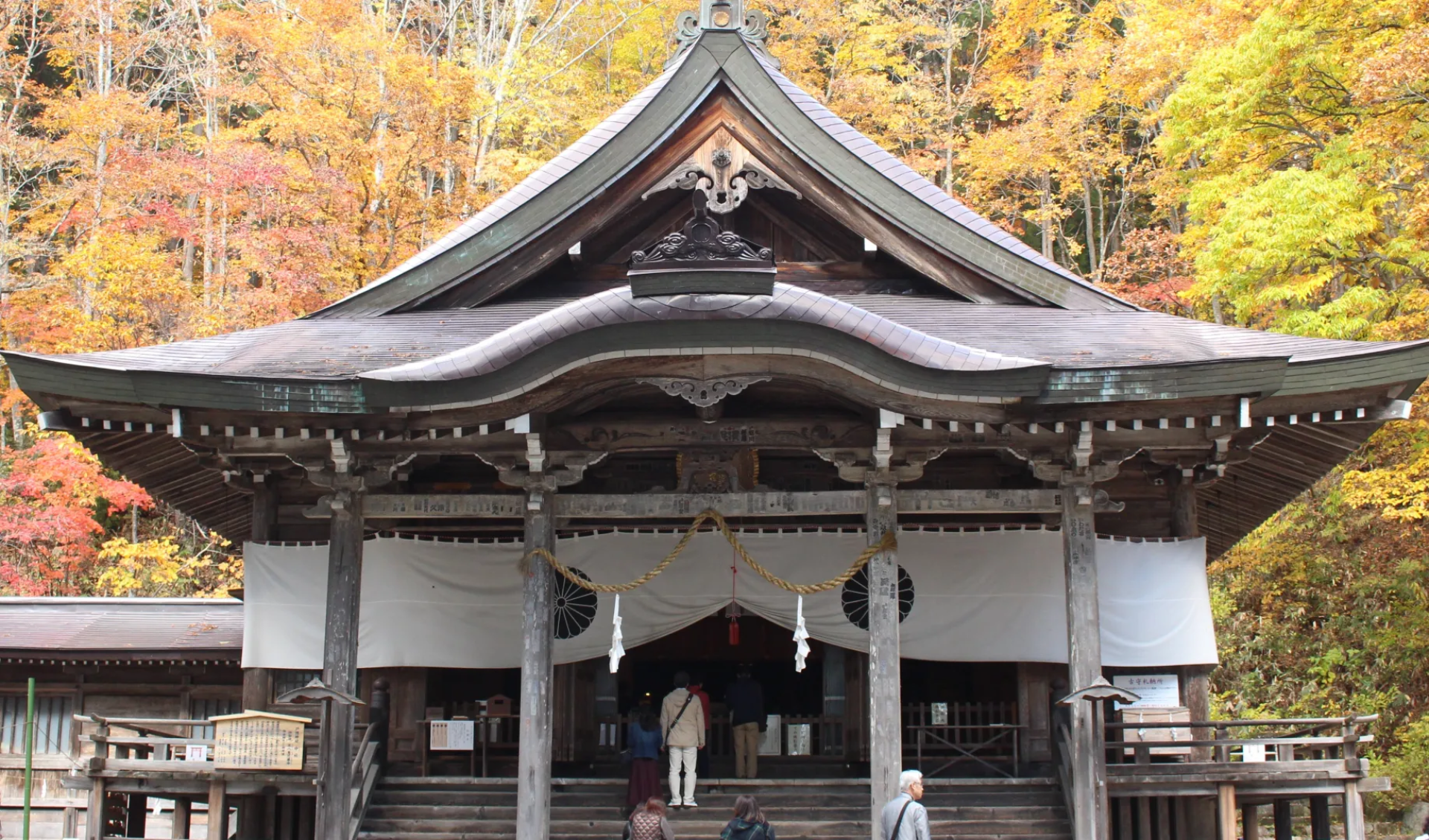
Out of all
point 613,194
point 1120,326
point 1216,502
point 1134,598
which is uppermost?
point 613,194

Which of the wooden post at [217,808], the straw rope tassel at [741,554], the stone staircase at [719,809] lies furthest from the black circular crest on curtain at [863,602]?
the wooden post at [217,808]

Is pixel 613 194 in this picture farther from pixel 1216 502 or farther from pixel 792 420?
pixel 1216 502

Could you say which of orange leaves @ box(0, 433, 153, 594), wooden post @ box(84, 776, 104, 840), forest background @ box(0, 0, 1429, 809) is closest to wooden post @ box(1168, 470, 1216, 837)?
forest background @ box(0, 0, 1429, 809)

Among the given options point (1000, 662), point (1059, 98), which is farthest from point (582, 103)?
point (1000, 662)

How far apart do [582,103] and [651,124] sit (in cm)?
1944

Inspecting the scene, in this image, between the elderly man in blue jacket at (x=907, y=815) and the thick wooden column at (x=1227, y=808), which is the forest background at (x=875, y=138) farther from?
the elderly man in blue jacket at (x=907, y=815)

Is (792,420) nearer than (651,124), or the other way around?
(792,420)

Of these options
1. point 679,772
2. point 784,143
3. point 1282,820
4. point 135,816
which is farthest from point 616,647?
point 1282,820

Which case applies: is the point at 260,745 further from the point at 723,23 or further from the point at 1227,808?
the point at 1227,808

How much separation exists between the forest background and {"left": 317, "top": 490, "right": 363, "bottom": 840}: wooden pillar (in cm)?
1263

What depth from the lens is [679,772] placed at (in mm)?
10781

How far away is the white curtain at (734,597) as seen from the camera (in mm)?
11492

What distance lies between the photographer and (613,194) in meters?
11.4

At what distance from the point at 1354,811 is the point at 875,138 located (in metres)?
21.8
